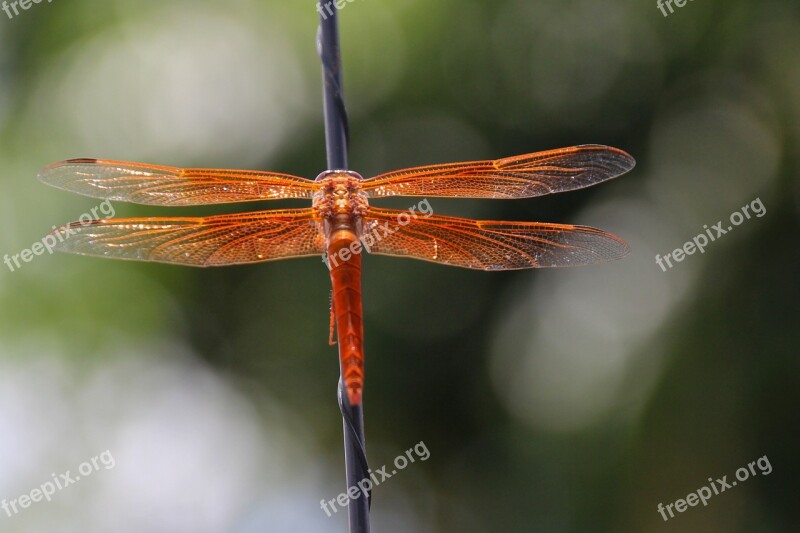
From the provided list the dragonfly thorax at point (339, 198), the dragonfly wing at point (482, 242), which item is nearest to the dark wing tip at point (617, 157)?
the dragonfly wing at point (482, 242)

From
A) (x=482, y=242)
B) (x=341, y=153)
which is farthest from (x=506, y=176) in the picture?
(x=341, y=153)

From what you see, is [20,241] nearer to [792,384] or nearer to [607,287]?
[607,287]

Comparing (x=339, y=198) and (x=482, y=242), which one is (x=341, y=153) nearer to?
(x=339, y=198)

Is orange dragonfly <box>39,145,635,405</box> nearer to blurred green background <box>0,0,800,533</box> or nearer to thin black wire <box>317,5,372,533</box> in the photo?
thin black wire <box>317,5,372,533</box>

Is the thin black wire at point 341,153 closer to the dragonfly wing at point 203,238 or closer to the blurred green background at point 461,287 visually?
the dragonfly wing at point 203,238

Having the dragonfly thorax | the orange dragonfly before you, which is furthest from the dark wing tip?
the dragonfly thorax

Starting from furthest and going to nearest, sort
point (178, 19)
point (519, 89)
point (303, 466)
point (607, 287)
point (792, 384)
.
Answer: point (178, 19) → point (519, 89) → point (303, 466) → point (607, 287) → point (792, 384)

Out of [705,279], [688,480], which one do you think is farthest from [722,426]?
[705,279]
